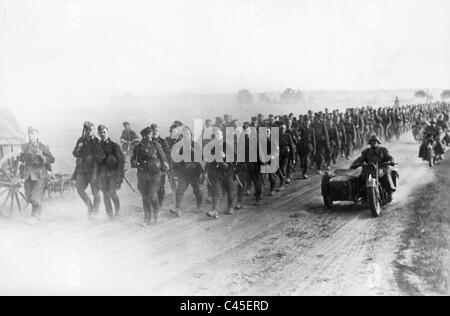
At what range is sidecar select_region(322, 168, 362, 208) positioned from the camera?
1065 cm

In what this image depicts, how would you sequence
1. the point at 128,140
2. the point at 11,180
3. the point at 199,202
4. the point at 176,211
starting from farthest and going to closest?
1. the point at 128,140
2. the point at 199,202
3. the point at 11,180
4. the point at 176,211

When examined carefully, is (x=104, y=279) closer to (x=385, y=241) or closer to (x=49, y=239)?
(x=49, y=239)

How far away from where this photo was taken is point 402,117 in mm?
27297

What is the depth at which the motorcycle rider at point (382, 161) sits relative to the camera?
10766 mm

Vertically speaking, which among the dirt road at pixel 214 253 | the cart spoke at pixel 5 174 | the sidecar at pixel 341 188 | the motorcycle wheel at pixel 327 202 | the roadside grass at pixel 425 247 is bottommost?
the dirt road at pixel 214 253

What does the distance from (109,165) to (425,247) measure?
622 cm

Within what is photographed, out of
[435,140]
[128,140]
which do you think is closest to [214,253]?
[128,140]

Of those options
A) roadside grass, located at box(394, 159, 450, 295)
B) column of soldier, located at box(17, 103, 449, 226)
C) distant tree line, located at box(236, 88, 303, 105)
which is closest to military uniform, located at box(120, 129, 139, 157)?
column of soldier, located at box(17, 103, 449, 226)

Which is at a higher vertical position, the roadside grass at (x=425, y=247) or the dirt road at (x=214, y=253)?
the roadside grass at (x=425, y=247)

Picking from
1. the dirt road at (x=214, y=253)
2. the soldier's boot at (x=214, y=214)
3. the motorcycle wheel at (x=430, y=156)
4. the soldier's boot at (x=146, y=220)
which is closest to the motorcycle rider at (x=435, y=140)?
the motorcycle wheel at (x=430, y=156)

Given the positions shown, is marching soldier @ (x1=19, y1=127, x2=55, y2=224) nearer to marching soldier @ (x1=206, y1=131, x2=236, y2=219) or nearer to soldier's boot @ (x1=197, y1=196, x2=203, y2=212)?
soldier's boot @ (x1=197, y1=196, x2=203, y2=212)

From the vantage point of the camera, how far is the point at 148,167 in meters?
9.67

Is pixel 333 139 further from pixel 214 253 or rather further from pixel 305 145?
pixel 214 253

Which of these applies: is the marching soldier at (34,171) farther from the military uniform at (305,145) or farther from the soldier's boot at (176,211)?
the military uniform at (305,145)
